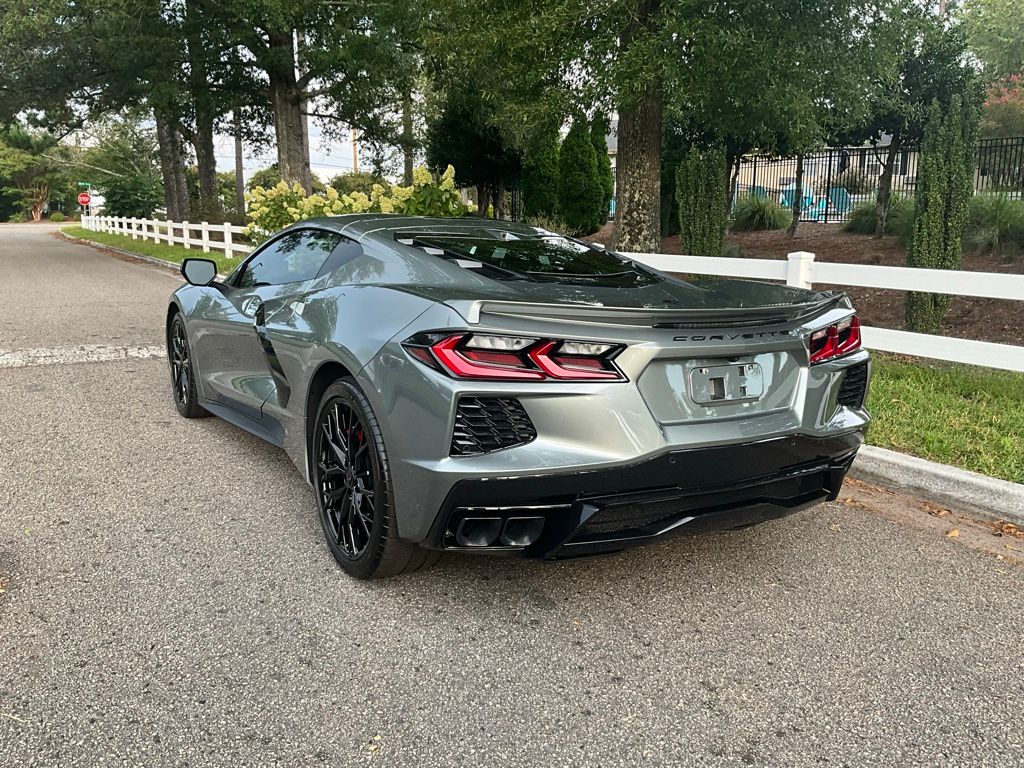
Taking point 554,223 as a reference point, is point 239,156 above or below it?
above

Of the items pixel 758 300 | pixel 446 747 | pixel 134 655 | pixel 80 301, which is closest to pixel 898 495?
pixel 758 300

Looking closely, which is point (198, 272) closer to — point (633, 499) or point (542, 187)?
point (633, 499)

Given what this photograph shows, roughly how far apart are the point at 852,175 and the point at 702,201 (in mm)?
10253

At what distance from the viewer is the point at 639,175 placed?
10.4 m

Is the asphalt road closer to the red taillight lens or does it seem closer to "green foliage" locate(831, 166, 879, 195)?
the red taillight lens

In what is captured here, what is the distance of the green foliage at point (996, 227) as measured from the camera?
1245 cm

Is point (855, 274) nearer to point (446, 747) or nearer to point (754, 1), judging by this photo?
point (754, 1)

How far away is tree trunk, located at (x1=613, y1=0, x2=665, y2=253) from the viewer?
10055 millimetres

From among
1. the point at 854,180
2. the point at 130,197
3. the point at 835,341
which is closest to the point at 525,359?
the point at 835,341

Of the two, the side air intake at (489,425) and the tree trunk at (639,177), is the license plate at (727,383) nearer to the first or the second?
the side air intake at (489,425)

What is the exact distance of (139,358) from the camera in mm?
7969

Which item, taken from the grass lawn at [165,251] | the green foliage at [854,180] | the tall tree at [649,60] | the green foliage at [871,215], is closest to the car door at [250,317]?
the tall tree at [649,60]

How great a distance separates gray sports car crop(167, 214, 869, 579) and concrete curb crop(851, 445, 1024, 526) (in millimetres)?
1298

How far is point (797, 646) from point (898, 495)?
1888 mm
